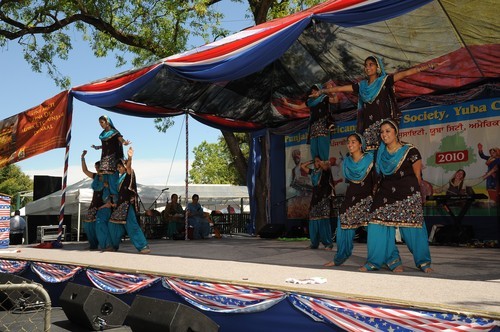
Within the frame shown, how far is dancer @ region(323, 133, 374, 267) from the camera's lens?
448cm

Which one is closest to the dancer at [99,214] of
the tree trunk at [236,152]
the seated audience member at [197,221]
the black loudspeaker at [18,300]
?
the black loudspeaker at [18,300]

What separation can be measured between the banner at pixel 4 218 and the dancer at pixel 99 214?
42.4 inches

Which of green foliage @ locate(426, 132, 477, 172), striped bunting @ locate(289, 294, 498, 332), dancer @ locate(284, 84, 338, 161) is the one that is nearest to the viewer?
striped bunting @ locate(289, 294, 498, 332)

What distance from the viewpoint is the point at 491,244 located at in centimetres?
714

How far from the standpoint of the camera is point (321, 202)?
599cm

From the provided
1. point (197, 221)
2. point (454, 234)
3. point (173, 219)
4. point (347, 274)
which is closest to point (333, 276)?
point (347, 274)

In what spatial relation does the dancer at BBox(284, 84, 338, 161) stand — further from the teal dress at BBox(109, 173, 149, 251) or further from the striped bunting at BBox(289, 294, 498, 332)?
the striped bunting at BBox(289, 294, 498, 332)

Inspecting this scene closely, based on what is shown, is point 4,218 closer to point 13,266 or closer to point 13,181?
point 13,266

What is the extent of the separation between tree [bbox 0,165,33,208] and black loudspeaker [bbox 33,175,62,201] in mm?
19910

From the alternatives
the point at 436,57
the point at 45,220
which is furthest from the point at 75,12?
the point at 436,57

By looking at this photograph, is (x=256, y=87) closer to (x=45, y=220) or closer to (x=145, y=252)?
(x=145, y=252)

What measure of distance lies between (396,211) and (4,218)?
5.46m

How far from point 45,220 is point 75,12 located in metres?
6.68

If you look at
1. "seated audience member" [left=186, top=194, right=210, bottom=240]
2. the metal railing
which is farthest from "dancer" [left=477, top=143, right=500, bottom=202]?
the metal railing
